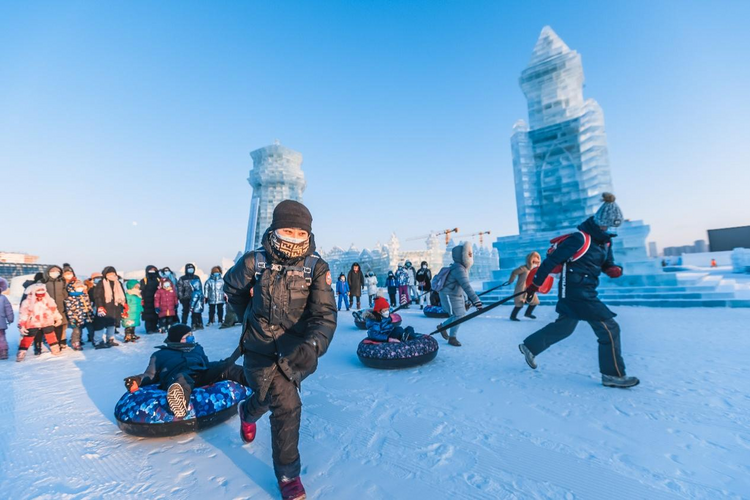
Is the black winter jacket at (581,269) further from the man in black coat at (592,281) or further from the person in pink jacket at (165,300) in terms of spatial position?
the person in pink jacket at (165,300)

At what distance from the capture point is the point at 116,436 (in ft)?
9.96

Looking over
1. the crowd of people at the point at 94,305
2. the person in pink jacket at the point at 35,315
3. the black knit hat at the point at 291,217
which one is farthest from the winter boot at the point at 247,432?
the person in pink jacket at the point at 35,315

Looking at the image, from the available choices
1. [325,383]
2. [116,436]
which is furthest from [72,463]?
[325,383]

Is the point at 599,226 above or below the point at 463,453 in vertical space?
above

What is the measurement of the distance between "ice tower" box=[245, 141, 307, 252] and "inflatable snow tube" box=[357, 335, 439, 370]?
A: 1136 inches

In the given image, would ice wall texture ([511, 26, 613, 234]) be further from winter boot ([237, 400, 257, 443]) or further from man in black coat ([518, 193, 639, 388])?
winter boot ([237, 400, 257, 443])

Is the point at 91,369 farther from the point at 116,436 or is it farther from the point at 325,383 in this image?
the point at 325,383

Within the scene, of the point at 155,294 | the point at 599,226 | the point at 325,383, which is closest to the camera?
the point at 599,226

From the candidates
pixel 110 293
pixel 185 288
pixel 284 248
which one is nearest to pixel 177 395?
pixel 284 248

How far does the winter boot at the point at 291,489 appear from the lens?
1.98 m

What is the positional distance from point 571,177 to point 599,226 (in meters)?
12.1

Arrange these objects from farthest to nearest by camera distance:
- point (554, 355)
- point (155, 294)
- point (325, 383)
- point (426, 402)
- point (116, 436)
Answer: point (155, 294) < point (554, 355) < point (325, 383) < point (426, 402) < point (116, 436)

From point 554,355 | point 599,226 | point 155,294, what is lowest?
point 554,355

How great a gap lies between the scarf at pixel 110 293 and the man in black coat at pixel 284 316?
7131mm
